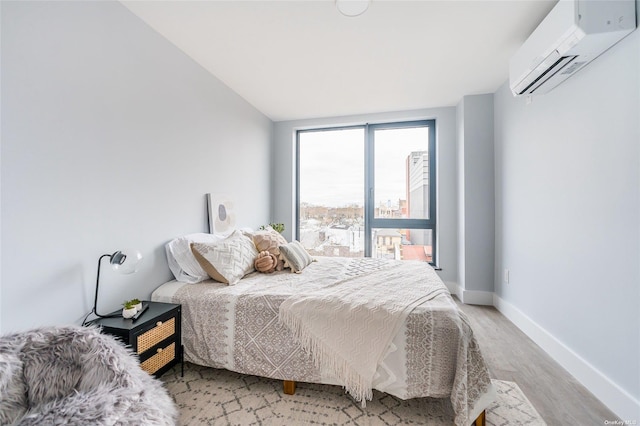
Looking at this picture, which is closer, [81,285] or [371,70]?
[81,285]

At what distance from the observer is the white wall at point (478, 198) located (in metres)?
3.24

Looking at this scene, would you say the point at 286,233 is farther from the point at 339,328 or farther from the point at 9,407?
the point at 9,407

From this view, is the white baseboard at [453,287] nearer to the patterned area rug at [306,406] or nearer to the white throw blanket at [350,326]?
the patterned area rug at [306,406]

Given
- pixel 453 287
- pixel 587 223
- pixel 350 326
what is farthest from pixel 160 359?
pixel 453 287

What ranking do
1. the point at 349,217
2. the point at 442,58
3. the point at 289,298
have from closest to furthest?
the point at 289,298
the point at 442,58
the point at 349,217

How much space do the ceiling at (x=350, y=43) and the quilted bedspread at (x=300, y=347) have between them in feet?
6.36

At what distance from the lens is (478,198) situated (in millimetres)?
3264

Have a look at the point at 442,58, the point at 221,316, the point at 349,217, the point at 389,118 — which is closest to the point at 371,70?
the point at 442,58

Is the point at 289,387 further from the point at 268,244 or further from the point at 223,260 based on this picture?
the point at 268,244

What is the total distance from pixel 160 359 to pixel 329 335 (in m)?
1.05

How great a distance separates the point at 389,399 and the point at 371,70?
275cm

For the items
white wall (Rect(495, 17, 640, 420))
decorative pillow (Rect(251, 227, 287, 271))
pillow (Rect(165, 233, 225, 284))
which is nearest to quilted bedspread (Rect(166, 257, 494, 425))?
pillow (Rect(165, 233, 225, 284))

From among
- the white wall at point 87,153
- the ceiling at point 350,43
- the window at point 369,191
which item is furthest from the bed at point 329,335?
the ceiling at point 350,43

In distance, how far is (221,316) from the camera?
1773 millimetres
